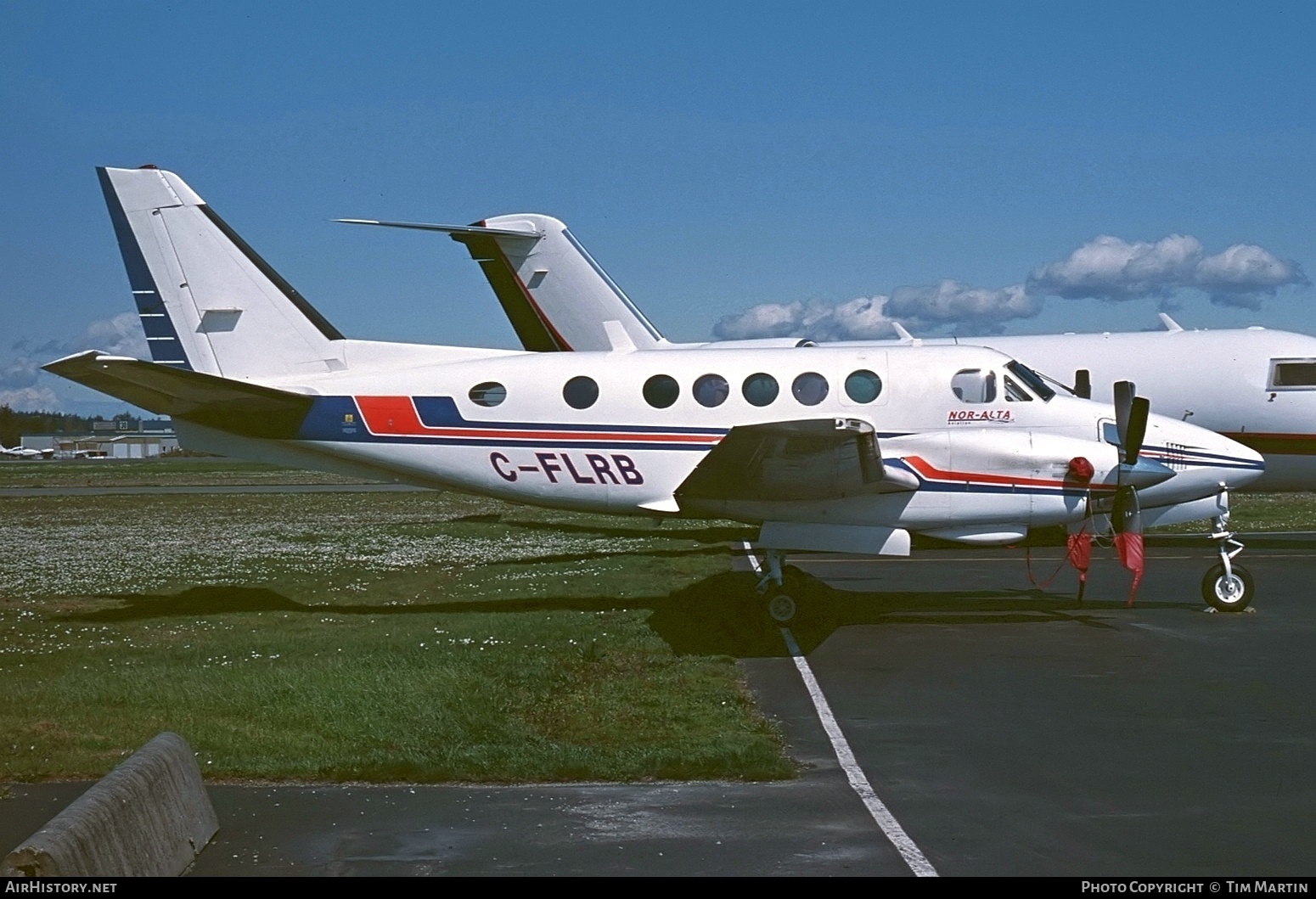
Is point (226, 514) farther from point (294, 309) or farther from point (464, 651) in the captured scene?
point (464, 651)

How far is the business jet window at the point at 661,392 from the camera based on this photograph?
15.3m

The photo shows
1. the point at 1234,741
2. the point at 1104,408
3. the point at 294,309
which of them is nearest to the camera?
the point at 1234,741

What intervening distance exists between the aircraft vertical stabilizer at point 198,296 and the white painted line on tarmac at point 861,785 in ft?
24.8

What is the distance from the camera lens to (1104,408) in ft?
49.7

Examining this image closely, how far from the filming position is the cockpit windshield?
1498 cm

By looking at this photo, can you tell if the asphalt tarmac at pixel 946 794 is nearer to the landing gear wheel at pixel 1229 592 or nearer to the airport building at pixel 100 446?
the landing gear wheel at pixel 1229 592

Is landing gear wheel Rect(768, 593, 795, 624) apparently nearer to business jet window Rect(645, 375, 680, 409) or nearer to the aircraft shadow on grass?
the aircraft shadow on grass

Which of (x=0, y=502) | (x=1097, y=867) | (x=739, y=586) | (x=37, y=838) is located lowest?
(x=0, y=502)

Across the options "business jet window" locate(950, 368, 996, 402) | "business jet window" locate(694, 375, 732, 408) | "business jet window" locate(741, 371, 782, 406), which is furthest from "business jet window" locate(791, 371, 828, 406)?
"business jet window" locate(950, 368, 996, 402)

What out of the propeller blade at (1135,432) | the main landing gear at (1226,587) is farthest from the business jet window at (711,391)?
the main landing gear at (1226,587)

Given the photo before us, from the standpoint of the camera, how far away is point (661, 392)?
15305 mm

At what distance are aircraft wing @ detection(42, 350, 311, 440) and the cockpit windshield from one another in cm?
830

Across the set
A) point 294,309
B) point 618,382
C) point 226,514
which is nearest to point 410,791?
point 618,382

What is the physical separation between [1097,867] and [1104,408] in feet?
31.9
